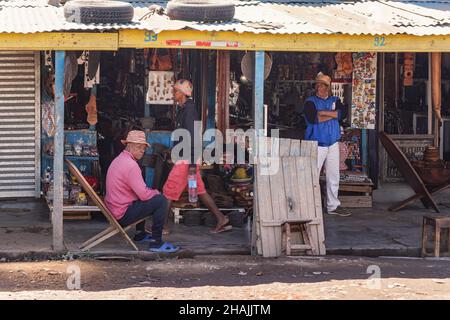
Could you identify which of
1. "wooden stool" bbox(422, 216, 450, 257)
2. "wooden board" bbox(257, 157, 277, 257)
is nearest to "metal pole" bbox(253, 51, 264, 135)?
"wooden board" bbox(257, 157, 277, 257)

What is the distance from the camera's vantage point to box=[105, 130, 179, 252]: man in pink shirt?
413 inches

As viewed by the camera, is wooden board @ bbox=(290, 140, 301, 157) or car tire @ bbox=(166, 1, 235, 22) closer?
car tire @ bbox=(166, 1, 235, 22)

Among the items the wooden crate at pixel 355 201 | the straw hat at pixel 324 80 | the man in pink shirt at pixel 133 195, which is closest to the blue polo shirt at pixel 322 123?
the straw hat at pixel 324 80

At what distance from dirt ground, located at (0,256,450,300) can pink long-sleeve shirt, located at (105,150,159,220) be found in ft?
2.04

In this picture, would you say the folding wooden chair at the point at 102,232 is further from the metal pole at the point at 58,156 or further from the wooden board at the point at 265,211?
the wooden board at the point at 265,211

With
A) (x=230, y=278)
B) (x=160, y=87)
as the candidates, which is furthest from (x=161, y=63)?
(x=230, y=278)

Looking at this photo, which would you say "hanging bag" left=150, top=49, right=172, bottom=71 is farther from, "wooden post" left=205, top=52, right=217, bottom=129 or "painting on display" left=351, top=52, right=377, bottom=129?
"painting on display" left=351, top=52, right=377, bottom=129

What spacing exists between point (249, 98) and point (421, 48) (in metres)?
3.40

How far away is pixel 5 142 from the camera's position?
1311cm

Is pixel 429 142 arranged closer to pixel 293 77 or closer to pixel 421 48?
pixel 293 77

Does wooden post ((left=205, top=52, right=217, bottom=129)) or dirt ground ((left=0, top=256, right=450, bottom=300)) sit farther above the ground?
wooden post ((left=205, top=52, right=217, bottom=129))

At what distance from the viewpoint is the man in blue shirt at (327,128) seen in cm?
1244
